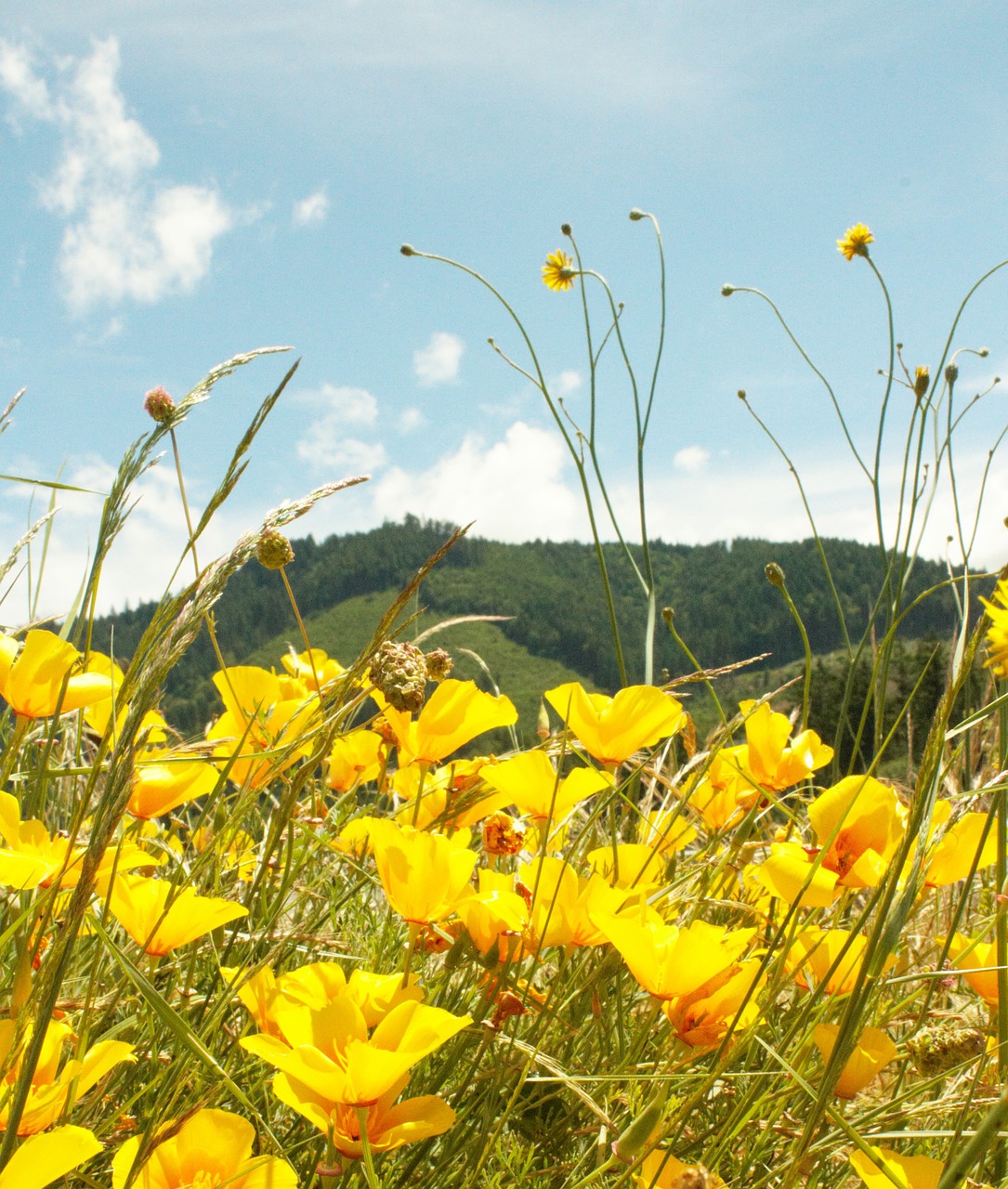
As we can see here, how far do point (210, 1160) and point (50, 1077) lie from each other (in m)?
0.15

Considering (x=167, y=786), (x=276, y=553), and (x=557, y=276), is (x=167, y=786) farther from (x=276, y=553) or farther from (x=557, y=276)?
(x=557, y=276)

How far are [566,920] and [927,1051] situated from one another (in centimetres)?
34

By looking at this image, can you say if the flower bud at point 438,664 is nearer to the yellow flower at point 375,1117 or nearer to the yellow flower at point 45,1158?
the yellow flower at point 375,1117

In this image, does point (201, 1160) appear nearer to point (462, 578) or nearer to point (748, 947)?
point (748, 947)

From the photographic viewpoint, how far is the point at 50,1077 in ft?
2.16

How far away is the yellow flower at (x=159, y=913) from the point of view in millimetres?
743

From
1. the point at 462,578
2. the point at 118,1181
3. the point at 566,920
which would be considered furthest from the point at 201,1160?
the point at 462,578

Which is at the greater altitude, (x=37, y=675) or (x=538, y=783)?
(x=37, y=675)

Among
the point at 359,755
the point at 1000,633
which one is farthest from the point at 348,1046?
the point at 359,755

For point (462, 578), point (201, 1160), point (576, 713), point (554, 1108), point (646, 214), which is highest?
point (462, 578)

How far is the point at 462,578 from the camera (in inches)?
4569

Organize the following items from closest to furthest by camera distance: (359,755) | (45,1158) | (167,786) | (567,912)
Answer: (45,1158) < (567,912) < (167,786) < (359,755)

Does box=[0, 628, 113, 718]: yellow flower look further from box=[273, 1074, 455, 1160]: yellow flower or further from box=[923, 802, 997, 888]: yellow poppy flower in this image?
box=[923, 802, 997, 888]: yellow poppy flower

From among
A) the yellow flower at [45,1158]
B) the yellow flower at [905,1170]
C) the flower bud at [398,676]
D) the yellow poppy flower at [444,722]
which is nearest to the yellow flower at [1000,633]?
the yellow flower at [905,1170]
